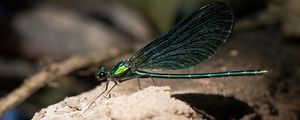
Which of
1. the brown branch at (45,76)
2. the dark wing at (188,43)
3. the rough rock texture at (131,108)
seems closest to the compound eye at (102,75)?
the dark wing at (188,43)

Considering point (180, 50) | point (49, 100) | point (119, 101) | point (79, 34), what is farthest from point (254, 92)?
point (79, 34)

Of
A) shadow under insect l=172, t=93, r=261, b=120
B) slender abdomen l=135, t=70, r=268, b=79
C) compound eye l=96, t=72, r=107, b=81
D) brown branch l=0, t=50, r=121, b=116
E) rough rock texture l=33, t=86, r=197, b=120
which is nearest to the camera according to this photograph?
rough rock texture l=33, t=86, r=197, b=120

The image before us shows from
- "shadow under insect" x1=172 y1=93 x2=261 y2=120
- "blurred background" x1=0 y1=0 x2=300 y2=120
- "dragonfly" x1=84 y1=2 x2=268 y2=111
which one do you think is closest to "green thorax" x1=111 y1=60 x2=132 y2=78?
"dragonfly" x1=84 y1=2 x2=268 y2=111

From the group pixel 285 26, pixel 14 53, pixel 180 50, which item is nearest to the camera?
pixel 180 50

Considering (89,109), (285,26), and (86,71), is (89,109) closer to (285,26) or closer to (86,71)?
(86,71)

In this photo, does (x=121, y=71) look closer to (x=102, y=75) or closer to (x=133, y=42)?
(x=102, y=75)

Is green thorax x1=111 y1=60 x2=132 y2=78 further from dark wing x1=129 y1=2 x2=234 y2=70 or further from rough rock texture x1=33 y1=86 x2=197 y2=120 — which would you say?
rough rock texture x1=33 y1=86 x2=197 y2=120

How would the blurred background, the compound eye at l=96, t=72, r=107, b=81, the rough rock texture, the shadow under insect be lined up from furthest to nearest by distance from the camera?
the blurred background → the compound eye at l=96, t=72, r=107, b=81 → the shadow under insect → the rough rock texture
